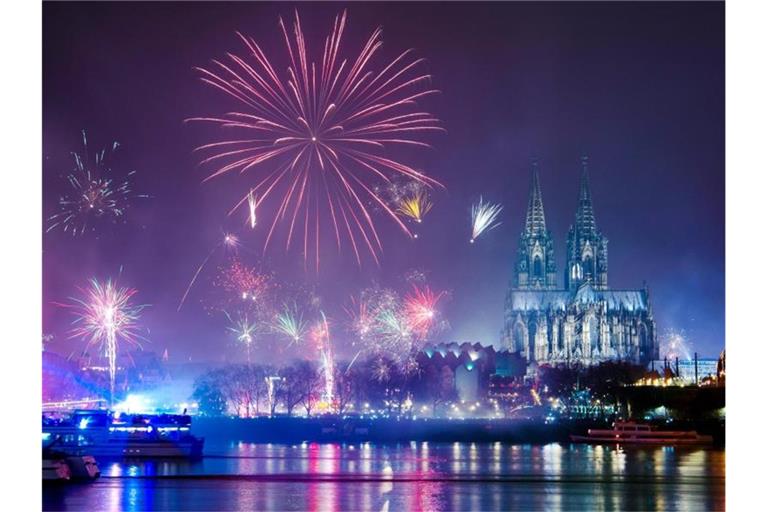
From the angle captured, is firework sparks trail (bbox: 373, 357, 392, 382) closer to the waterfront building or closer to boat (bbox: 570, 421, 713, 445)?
the waterfront building

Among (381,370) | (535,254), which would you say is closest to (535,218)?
(535,254)

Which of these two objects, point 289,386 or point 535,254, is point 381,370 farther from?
point 535,254

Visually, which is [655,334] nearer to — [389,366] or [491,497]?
[389,366]

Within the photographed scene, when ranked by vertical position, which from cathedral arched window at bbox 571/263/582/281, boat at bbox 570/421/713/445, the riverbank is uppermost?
cathedral arched window at bbox 571/263/582/281

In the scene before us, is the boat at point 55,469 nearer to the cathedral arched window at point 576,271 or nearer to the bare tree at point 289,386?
the bare tree at point 289,386

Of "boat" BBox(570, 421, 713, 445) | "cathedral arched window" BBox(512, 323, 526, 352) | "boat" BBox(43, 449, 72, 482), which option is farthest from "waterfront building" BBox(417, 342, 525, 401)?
"boat" BBox(43, 449, 72, 482)

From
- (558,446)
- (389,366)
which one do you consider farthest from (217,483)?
(389,366)

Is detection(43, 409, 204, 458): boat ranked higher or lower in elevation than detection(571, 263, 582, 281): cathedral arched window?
lower
